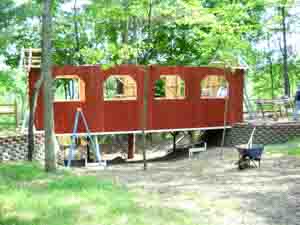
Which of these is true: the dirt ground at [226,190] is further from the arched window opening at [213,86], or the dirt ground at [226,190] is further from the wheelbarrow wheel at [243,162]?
the arched window opening at [213,86]

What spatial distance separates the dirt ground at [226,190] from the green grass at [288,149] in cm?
42

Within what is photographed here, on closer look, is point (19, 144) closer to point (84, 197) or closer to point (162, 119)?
point (162, 119)

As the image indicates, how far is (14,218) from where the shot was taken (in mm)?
4887

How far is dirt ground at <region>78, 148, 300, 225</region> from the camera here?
579 cm

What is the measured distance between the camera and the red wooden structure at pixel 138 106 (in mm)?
12677

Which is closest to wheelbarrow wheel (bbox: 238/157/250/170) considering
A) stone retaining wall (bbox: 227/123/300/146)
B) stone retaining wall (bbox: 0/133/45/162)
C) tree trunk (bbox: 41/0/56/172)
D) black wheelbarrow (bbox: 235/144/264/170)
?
black wheelbarrow (bbox: 235/144/264/170)

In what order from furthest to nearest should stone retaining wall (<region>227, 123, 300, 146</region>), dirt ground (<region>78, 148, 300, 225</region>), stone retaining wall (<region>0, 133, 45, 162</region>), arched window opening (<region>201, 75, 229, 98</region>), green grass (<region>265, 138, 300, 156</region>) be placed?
arched window opening (<region>201, 75, 229, 98</region>), stone retaining wall (<region>227, 123, 300, 146</region>), green grass (<region>265, 138, 300, 156</region>), stone retaining wall (<region>0, 133, 45, 162</region>), dirt ground (<region>78, 148, 300, 225</region>)

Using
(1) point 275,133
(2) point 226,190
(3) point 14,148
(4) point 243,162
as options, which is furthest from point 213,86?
(2) point 226,190

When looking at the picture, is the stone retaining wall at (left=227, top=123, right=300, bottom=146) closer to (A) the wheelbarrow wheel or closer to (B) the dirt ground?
(B) the dirt ground

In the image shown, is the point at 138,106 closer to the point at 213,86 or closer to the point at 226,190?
the point at 213,86

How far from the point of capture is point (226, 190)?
7461mm

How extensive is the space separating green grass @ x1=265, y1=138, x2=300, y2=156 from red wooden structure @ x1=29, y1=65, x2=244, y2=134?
231 centimetres

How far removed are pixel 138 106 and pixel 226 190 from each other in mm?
6182

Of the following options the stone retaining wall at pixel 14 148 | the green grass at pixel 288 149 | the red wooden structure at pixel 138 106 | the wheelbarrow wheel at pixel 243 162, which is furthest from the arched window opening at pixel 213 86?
the stone retaining wall at pixel 14 148
